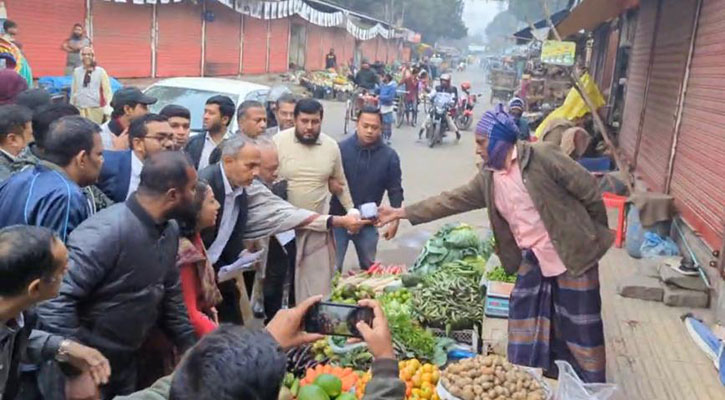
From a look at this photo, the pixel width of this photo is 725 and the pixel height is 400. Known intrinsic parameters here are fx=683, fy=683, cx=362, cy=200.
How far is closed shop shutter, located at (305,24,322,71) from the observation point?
3462 centimetres

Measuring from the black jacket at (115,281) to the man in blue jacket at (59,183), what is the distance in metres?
0.29

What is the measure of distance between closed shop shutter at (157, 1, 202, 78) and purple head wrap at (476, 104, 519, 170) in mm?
18051

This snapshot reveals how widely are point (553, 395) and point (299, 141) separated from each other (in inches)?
117

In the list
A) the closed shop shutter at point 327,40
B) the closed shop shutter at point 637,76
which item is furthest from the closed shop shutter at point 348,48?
the closed shop shutter at point 637,76

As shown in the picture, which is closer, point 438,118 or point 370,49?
point 438,118

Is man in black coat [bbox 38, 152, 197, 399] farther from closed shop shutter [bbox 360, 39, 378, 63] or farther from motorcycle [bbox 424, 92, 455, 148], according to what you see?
closed shop shutter [bbox 360, 39, 378, 63]

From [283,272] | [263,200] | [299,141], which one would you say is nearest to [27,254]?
[263,200]

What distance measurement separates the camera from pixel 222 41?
24750mm

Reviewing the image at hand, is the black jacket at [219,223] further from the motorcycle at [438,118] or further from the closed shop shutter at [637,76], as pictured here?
the motorcycle at [438,118]

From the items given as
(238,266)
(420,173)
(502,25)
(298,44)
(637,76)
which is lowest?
(420,173)

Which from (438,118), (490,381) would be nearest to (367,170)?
(490,381)

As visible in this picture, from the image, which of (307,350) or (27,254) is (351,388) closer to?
(307,350)

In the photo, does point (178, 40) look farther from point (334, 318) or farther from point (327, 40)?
point (334, 318)

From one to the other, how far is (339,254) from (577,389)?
3.03m
